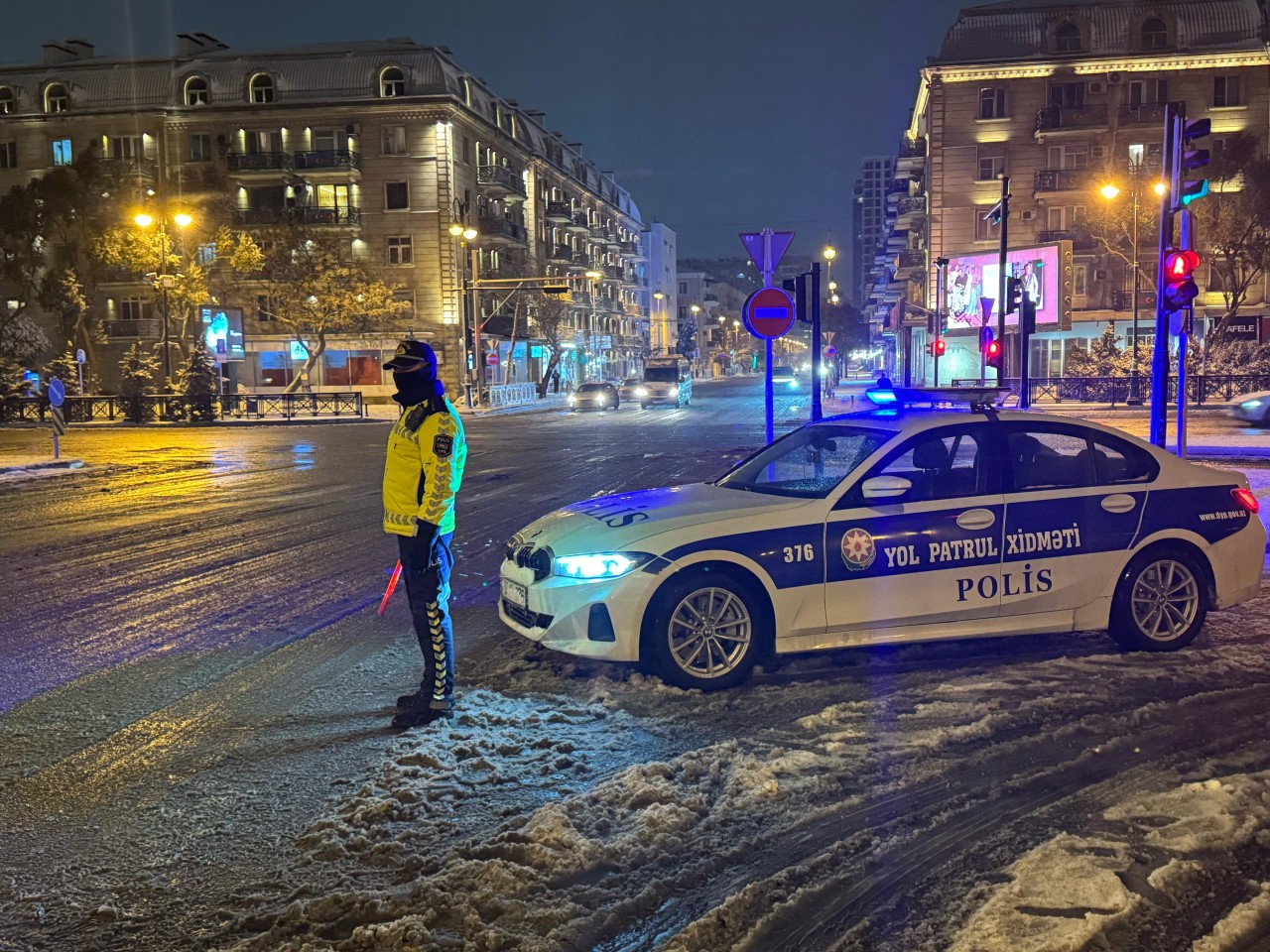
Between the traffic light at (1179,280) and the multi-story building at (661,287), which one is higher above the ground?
the multi-story building at (661,287)

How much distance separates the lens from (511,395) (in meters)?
52.5

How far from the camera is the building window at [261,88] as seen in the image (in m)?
53.9

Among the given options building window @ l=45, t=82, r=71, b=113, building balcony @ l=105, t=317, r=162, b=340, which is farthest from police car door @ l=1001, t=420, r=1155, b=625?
building window @ l=45, t=82, r=71, b=113

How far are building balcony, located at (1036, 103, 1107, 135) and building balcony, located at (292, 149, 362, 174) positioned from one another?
3554 cm

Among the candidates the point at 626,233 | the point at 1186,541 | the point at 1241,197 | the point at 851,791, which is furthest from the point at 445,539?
the point at 626,233

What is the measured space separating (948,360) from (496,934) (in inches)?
2137

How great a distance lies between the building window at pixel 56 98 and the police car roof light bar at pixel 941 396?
203 ft

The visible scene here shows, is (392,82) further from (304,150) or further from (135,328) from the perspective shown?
(135,328)

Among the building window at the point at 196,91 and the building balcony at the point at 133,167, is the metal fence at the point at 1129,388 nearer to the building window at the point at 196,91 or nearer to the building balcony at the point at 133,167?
the building balcony at the point at 133,167

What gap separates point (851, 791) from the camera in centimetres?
434

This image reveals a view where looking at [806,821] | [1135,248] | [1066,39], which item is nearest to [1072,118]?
[1066,39]

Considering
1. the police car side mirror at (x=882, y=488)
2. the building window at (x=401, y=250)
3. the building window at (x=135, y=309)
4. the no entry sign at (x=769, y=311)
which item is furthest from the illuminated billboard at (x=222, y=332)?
the police car side mirror at (x=882, y=488)

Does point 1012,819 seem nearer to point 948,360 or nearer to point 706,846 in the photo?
point 706,846

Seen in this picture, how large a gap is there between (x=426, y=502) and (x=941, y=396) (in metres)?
3.71
